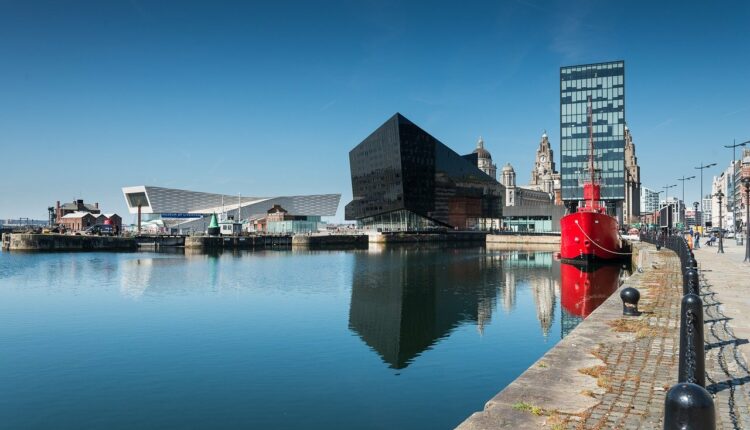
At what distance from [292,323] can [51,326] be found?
10.8m

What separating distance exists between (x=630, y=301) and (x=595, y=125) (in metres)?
111

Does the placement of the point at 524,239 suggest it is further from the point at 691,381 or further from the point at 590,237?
the point at 691,381

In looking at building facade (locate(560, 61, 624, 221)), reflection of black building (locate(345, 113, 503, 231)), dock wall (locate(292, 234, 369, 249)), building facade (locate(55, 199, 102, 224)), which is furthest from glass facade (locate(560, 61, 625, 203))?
building facade (locate(55, 199, 102, 224))

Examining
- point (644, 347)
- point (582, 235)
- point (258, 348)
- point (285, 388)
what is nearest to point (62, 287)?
point (258, 348)

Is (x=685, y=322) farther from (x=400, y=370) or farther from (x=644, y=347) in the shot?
(x=400, y=370)

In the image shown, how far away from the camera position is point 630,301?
16.6 m

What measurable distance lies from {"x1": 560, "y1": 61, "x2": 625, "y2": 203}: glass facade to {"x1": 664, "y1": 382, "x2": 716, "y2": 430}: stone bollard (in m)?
118

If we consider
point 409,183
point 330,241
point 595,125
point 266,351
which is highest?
point 595,125

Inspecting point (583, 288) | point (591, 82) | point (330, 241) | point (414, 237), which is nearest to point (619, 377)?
point (583, 288)

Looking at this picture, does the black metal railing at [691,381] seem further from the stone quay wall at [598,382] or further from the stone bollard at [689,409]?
the stone quay wall at [598,382]

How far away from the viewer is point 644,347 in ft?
41.0

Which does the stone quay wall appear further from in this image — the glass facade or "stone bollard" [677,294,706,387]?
the glass facade

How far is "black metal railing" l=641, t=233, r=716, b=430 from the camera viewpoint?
4.49 m

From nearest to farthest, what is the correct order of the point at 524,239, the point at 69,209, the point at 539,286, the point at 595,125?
the point at 539,286 → the point at 524,239 → the point at 595,125 → the point at 69,209
